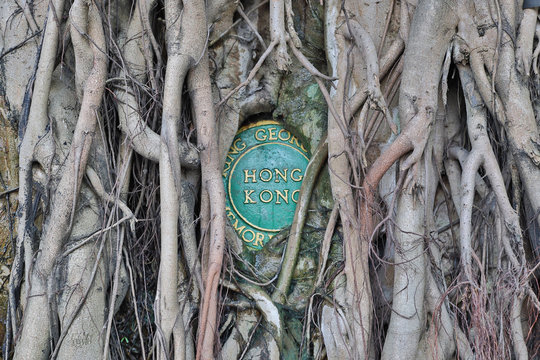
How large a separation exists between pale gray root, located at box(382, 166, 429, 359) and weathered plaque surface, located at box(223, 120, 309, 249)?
2.11ft

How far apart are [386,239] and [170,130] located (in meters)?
1.11

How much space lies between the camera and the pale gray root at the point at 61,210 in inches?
119

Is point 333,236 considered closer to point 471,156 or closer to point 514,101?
point 471,156

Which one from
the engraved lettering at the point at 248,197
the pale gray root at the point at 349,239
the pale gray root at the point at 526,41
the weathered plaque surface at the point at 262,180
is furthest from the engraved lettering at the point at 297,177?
the pale gray root at the point at 526,41

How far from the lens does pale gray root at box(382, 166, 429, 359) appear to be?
3.08 metres

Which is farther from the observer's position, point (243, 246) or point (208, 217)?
point (243, 246)

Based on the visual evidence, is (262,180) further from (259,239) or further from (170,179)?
(170,179)

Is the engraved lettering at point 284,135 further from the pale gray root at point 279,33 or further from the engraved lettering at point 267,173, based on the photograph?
the pale gray root at point 279,33

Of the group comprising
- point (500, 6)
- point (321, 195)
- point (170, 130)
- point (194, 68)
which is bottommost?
point (321, 195)

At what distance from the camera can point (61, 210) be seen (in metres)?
3.15

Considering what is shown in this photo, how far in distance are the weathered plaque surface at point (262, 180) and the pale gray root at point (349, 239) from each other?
13.0 inches

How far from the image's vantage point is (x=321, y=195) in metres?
3.59

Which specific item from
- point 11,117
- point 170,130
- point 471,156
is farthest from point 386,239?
point 11,117

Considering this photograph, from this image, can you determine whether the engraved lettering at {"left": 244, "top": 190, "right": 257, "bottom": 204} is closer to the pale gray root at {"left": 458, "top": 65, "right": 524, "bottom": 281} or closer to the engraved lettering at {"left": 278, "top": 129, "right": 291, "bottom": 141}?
the engraved lettering at {"left": 278, "top": 129, "right": 291, "bottom": 141}
